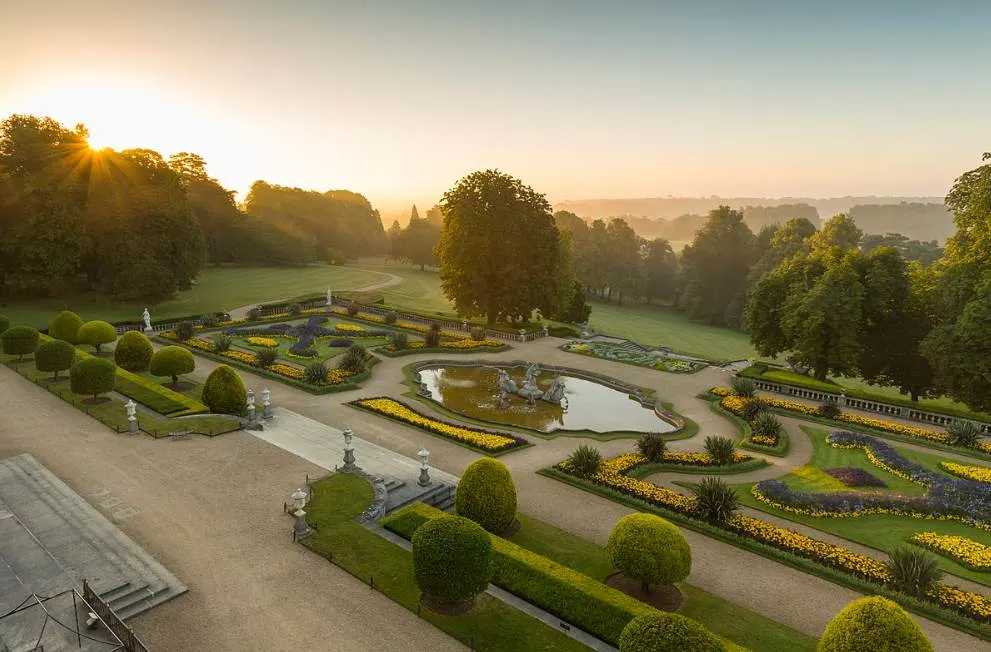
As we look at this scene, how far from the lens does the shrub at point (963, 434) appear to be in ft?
92.8

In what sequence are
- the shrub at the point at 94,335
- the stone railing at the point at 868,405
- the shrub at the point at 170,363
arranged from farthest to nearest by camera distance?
the shrub at the point at 94,335 → the shrub at the point at 170,363 → the stone railing at the point at 868,405

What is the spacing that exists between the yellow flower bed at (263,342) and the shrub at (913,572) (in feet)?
140

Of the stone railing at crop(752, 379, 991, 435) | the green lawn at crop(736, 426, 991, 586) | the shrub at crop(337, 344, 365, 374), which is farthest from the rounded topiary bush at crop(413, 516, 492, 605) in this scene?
the stone railing at crop(752, 379, 991, 435)

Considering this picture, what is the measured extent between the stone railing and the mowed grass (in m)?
58.4

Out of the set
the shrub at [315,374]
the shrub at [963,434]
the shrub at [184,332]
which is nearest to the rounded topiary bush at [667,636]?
the shrub at [963,434]

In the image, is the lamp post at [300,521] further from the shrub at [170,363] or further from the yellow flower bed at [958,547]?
the yellow flower bed at [958,547]

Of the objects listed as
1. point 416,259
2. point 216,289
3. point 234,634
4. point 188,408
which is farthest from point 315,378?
point 416,259

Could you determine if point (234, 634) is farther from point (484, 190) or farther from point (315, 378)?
point (484, 190)

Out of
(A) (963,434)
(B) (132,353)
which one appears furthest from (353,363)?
(A) (963,434)

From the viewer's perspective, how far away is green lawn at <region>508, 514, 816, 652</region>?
1420 cm

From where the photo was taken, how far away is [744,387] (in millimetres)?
35875

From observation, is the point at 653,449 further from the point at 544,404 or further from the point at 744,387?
the point at 744,387

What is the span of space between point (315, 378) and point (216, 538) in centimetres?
1819

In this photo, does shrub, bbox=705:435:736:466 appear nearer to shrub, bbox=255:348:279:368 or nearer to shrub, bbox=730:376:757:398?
shrub, bbox=730:376:757:398
